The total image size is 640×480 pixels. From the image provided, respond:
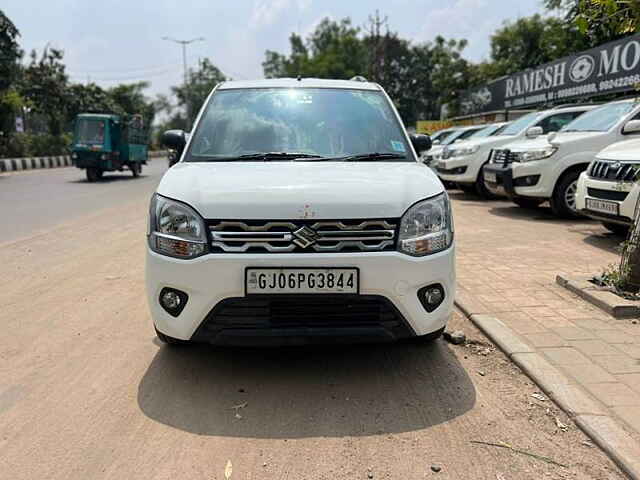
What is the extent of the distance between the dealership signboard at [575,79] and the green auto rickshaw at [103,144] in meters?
14.8

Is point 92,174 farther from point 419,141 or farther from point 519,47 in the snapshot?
point 519,47

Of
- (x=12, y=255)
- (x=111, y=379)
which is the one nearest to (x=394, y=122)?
(x=111, y=379)

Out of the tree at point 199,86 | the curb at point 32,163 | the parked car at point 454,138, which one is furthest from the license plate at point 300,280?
the tree at point 199,86

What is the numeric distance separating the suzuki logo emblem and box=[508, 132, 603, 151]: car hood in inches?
287

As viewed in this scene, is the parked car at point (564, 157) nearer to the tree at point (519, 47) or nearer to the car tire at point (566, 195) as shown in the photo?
the car tire at point (566, 195)

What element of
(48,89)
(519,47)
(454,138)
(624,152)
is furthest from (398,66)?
(624,152)

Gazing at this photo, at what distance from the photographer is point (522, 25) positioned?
128 ft

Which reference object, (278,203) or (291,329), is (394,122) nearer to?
(278,203)

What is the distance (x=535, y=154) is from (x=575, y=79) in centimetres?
960

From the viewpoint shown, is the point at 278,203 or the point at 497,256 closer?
the point at 278,203

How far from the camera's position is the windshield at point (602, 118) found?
29.7ft

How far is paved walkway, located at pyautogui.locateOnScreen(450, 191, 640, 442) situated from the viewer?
339cm

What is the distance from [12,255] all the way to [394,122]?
16.9 feet

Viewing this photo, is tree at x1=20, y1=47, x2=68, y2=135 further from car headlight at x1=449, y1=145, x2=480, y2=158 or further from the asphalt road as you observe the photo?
car headlight at x1=449, y1=145, x2=480, y2=158
